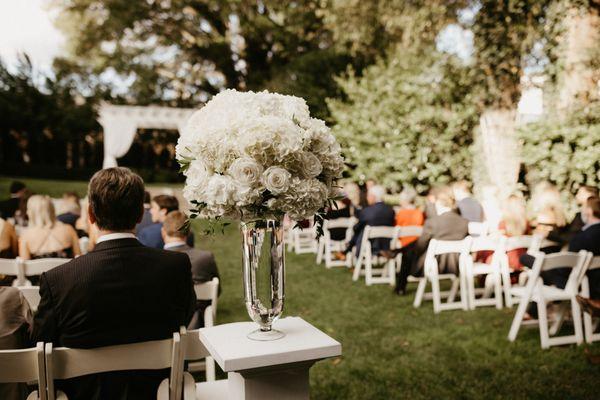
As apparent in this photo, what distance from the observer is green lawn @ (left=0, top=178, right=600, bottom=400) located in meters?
4.56

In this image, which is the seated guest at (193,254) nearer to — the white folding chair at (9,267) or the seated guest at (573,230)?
the white folding chair at (9,267)

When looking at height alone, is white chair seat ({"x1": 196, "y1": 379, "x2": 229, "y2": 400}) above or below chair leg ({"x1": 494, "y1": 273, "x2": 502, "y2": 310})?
above

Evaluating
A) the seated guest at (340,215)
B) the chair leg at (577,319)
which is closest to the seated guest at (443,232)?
the chair leg at (577,319)

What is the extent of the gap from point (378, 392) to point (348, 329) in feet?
6.09

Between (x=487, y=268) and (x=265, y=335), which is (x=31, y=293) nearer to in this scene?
(x=265, y=335)

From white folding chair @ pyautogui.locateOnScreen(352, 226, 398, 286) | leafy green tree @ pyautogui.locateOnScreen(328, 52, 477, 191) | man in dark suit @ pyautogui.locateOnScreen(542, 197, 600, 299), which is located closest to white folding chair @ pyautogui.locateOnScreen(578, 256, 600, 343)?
man in dark suit @ pyautogui.locateOnScreen(542, 197, 600, 299)

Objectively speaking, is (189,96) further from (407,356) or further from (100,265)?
(100,265)

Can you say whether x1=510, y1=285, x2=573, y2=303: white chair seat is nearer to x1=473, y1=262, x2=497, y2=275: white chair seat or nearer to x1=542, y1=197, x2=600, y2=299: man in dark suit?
x1=542, y1=197, x2=600, y2=299: man in dark suit

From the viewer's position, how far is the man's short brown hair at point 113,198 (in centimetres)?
243

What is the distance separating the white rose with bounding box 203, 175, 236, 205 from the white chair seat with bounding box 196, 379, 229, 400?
1137 millimetres

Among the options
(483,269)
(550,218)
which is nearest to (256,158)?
(483,269)

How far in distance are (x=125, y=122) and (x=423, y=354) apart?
1857 cm

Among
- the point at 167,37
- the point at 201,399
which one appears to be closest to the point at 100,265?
the point at 201,399

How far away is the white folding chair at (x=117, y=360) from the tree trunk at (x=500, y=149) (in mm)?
9974
